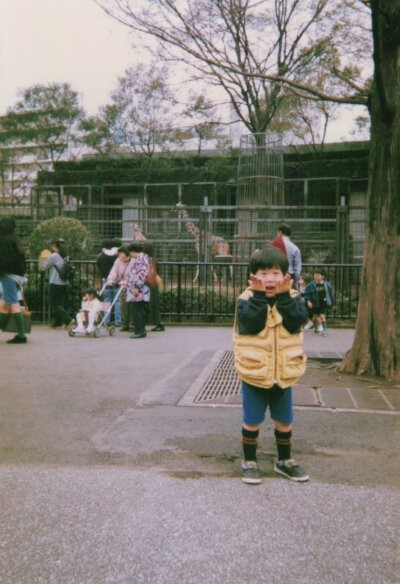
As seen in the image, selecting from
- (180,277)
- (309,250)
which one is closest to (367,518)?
(180,277)

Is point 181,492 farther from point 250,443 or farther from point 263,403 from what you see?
point 263,403

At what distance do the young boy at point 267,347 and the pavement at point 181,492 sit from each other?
0.29 meters

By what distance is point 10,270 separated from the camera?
9742mm

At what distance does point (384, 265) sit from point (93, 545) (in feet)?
15.4

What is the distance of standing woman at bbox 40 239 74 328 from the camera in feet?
39.1

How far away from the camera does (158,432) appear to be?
4953 mm

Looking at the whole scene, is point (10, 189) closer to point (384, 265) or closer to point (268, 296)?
point (384, 265)

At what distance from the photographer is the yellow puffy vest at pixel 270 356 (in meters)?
3.90

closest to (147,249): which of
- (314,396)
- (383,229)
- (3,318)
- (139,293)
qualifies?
(139,293)

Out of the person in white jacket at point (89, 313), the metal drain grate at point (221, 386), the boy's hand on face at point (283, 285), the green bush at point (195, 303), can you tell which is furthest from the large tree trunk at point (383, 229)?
the green bush at point (195, 303)

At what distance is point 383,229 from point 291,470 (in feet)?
11.9

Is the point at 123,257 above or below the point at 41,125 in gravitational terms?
below

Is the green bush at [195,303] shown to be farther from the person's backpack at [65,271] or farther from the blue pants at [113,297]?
the person's backpack at [65,271]

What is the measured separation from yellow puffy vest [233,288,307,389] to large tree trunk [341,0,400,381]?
3102 millimetres
